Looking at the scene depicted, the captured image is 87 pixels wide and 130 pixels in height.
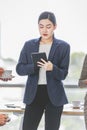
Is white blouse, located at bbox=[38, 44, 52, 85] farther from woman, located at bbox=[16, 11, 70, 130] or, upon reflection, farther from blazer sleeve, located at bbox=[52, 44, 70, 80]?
blazer sleeve, located at bbox=[52, 44, 70, 80]

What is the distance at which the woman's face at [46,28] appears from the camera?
2614mm

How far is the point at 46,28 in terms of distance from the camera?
104 inches

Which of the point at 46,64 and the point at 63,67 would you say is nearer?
the point at 46,64

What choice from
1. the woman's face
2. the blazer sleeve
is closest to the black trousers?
the blazer sleeve

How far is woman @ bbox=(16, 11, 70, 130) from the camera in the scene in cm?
250

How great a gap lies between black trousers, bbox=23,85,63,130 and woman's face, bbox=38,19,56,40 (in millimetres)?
473

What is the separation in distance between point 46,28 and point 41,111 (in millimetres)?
717

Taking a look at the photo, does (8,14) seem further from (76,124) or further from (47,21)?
(76,124)

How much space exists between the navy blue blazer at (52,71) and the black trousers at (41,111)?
0.12 feet

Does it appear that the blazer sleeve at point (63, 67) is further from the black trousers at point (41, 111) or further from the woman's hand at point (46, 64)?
the black trousers at point (41, 111)

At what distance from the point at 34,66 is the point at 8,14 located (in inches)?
55.7

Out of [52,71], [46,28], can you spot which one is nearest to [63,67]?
[52,71]

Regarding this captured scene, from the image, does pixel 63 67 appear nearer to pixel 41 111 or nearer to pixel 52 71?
pixel 52 71

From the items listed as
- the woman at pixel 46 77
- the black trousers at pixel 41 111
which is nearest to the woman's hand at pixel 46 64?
the woman at pixel 46 77
